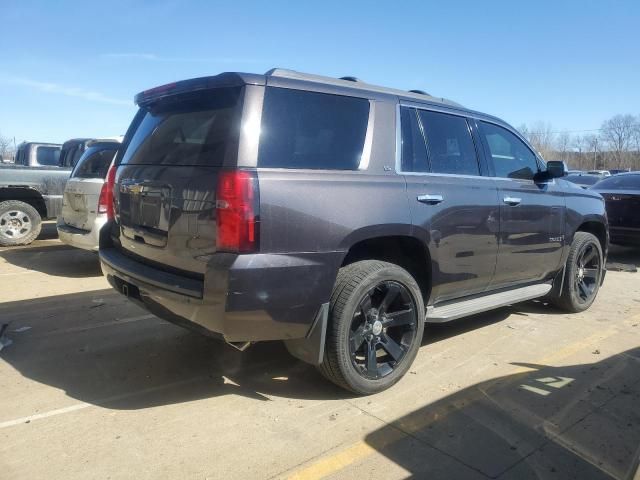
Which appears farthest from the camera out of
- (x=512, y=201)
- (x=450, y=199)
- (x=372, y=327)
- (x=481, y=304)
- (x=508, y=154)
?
(x=508, y=154)

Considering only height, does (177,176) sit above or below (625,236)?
above

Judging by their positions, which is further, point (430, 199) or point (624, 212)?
point (624, 212)

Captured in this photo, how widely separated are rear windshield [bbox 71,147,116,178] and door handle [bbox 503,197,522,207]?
5379 millimetres

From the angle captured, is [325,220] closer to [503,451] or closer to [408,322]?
[408,322]

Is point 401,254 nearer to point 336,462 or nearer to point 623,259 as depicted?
point 336,462

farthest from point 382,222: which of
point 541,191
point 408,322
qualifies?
point 541,191

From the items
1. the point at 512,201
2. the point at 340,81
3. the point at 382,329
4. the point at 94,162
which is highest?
the point at 340,81

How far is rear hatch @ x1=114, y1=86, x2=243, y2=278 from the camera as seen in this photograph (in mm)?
2994

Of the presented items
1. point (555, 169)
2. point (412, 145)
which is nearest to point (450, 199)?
point (412, 145)

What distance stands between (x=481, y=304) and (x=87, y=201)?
518cm

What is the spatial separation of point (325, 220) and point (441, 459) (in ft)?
4.73

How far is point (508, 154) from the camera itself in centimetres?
487

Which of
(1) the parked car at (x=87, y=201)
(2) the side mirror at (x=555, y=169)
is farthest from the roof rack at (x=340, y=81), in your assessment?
(1) the parked car at (x=87, y=201)

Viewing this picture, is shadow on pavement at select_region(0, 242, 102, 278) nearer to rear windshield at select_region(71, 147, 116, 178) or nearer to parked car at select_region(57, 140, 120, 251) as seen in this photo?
parked car at select_region(57, 140, 120, 251)
